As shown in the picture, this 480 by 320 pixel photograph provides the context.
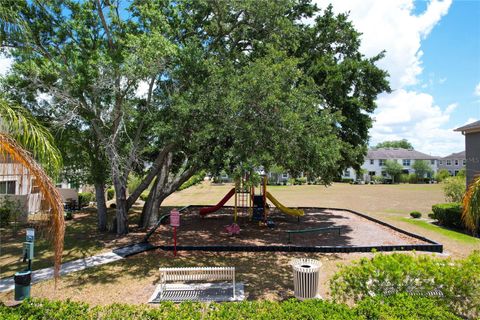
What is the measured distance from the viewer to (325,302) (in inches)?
229

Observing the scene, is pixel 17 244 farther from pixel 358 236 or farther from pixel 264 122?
pixel 358 236

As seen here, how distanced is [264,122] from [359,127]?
11.5m

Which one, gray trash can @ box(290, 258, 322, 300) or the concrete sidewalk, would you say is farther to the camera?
the concrete sidewalk

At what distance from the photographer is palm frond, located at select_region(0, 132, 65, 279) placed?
234 inches

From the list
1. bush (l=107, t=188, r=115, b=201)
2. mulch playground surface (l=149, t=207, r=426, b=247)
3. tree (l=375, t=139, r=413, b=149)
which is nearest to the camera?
mulch playground surface (l=149, t=207, r=426, b=247)

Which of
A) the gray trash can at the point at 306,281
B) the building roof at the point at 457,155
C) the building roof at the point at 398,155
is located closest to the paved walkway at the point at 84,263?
the gray trash can at the point at 306,281

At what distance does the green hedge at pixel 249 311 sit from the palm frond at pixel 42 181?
1050 mm

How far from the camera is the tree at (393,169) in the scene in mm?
68750

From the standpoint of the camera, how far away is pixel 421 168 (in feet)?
235

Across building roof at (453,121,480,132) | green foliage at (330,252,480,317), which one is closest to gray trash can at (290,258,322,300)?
green foliage at (330,252,480,317)

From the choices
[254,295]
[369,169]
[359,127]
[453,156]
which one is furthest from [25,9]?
[453,156]

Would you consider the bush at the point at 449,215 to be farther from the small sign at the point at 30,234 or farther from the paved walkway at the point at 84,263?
the small sign at the point at 30,234

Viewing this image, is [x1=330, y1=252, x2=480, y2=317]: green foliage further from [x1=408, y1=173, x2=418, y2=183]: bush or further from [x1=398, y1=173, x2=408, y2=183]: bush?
[x1=408, y1=173, x2=418, y2=183]: bush

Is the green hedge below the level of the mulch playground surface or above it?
above
